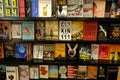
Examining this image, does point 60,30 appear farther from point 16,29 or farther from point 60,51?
point 16,29

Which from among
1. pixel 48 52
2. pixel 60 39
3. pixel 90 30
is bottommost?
pixel 48 52

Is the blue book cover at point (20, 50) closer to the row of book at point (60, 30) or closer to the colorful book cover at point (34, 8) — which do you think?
the row of book at point (60, 30)

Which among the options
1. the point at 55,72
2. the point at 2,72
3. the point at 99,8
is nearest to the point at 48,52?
the point at 55,72

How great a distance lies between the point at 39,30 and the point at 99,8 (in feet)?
2.29

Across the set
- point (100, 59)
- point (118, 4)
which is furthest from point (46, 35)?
point (118, 4)

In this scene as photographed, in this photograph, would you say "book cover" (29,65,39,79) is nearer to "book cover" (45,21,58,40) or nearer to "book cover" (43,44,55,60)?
"book cover" (43,44,55,60)

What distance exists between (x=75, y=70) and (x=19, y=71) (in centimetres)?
66

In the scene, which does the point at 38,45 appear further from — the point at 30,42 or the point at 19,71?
the point at 19,71

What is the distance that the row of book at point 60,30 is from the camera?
2250 mm

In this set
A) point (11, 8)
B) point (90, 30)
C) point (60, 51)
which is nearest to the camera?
point (11, 8)

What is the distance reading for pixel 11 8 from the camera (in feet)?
7.00

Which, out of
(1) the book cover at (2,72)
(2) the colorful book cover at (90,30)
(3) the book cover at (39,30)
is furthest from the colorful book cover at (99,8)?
(1) the book cover at (2,72)

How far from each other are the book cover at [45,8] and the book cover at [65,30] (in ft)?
0.68

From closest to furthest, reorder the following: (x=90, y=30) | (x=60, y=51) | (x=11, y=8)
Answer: (x=11, y=8) < (x=90, y=30) < (x=60, y=51)
